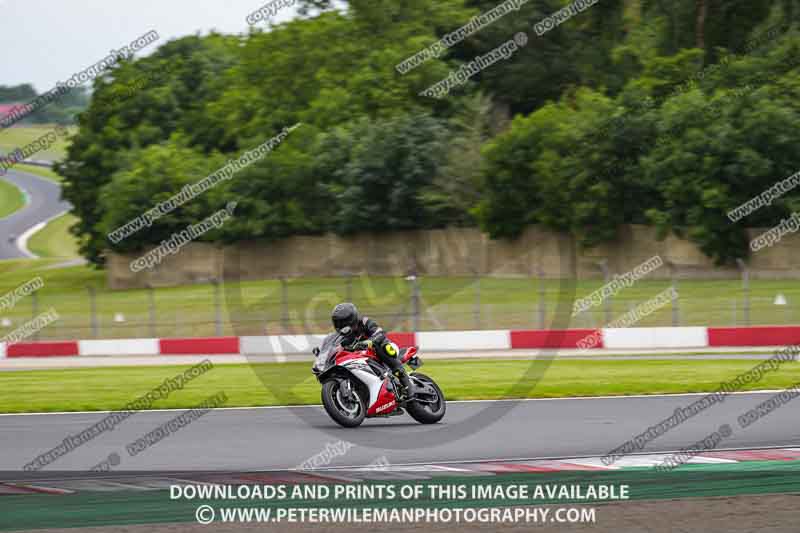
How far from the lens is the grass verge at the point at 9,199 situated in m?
93.0

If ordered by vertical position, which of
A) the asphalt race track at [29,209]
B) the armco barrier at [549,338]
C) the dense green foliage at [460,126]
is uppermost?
the asphalt race track at [29,209]

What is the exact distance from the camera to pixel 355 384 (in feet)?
42.8

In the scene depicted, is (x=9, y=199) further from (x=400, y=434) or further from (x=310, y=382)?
(x=400, y=434)

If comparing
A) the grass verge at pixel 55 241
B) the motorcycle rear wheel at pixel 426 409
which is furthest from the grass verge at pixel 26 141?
the motorcycle rear wheel at pixel 426 409

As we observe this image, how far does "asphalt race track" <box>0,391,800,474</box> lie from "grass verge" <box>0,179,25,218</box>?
266 ft

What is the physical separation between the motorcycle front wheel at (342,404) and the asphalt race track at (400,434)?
14 cm

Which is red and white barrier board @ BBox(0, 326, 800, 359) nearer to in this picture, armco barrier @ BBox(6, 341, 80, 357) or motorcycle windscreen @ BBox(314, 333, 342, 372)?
armco barrier @ BBox(6, 341, 80, 357)

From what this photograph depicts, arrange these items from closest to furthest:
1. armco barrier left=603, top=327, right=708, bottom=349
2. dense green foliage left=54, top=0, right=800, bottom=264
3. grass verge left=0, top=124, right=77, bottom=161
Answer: armco barrier left=603, top=327, right=708, bottom=349 < dense green foliage left=54, top=0, right=800, bottom=264 < grass verge left=0, top=124, right=77, bottom=161

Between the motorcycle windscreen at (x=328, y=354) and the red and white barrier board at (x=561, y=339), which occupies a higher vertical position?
the red and white barrier board at (x=561, y=339)

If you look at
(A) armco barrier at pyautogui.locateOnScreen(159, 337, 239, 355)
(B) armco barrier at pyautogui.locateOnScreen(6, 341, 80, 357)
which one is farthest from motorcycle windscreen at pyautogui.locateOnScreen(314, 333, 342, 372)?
(B) armco barrier at pyautogui.locateOnScreen(6, 341, 80, 357)

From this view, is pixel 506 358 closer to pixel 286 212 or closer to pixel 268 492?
pixel 268 492

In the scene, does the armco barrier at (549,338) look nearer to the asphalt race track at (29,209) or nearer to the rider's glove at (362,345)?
the rider's glove at (362,345)

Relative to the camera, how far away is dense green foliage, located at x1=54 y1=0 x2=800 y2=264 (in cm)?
3703

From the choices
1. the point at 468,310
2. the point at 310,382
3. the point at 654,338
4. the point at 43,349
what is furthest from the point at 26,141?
the point at 310,382
